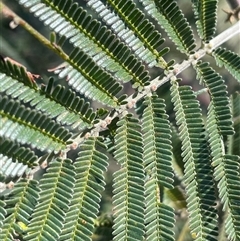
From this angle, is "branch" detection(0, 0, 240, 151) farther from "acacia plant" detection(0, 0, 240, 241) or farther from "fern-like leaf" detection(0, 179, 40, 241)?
"fern-like leaf" detection(0, 179, 40, 241)

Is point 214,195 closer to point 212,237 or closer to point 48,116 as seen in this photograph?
point 212,237

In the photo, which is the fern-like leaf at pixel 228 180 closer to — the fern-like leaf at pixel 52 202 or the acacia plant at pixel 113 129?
the acacia plant at pixel 113 129

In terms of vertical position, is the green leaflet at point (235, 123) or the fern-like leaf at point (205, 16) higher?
the fern-like leaf at point (205, 16)

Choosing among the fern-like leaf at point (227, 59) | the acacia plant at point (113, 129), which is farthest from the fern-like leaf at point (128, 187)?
the fern-like leaf at point (227, 59)

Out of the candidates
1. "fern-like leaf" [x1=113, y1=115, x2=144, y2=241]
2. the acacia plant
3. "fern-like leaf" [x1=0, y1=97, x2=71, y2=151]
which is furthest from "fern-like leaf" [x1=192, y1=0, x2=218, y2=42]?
"fern-like leaf" [x1=0, y1=97, x2=71, y2=151]

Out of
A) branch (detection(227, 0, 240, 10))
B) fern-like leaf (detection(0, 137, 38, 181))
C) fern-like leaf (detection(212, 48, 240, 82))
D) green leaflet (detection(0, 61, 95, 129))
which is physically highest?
branch (detection(227, 0, 240, 10))

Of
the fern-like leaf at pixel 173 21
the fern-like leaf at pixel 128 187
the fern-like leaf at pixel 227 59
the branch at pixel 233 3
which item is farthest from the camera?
the branch at pixel 233 3
